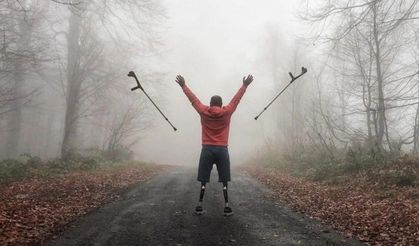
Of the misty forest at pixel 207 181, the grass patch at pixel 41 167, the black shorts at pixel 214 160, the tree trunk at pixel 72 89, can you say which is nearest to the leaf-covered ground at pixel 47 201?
the misty forest at pixel 207 181

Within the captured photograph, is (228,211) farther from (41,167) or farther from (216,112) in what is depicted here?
(41,167)

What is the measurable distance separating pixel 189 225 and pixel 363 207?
156 inches

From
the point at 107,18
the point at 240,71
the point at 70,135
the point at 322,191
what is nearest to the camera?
the point at 322,191

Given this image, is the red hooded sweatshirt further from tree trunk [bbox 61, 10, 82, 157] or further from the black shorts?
tree trunk [bbox 61, 10, 82, 157]

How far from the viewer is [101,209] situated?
926 cm

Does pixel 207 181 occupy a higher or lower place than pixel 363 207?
higher

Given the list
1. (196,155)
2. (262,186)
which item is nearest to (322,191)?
(262,186)

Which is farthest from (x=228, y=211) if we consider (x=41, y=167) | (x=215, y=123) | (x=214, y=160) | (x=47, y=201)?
(x=41, y=167)

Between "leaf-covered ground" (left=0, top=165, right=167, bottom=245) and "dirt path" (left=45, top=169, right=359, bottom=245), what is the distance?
15.6 inches

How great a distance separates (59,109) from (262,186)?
34.9 metres

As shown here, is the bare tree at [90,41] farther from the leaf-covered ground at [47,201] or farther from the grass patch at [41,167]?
the leaf-covered ground at [47,201]

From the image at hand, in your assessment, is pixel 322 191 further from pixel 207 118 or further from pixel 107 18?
pixel 107 18

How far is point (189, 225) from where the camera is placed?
789cm

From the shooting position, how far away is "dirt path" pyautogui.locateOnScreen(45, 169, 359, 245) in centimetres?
690
